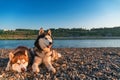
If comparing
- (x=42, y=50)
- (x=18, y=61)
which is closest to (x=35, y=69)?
(x=18, y=61)

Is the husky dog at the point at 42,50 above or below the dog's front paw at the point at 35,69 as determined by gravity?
above

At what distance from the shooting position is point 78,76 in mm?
11562

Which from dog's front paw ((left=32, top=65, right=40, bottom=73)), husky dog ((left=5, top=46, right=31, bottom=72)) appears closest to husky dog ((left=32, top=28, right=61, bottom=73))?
dog's front paw ((left=32, top=65, right=40, bottom=73))

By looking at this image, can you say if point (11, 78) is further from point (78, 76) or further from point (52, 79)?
point (78, 76)

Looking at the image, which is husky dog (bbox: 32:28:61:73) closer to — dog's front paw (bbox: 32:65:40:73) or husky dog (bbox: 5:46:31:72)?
dog's front paw (bbox: 32:65:40:73)

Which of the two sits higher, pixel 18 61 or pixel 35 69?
pixel 18 61

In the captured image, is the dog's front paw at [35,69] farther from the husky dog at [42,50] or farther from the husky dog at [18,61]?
the husky dog at [18,61]

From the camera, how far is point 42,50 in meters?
13.3

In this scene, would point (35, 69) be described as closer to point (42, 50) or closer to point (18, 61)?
point (18, 61)

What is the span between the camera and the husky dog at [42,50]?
41.6 feet

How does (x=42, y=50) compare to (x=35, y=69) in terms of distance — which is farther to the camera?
(x=42, y=50)

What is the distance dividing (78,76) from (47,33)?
10.1 feet

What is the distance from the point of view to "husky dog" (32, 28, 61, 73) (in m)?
12.7

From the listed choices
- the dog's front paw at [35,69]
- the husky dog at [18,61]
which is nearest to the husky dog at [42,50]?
the dog's front paw at [35,69]
